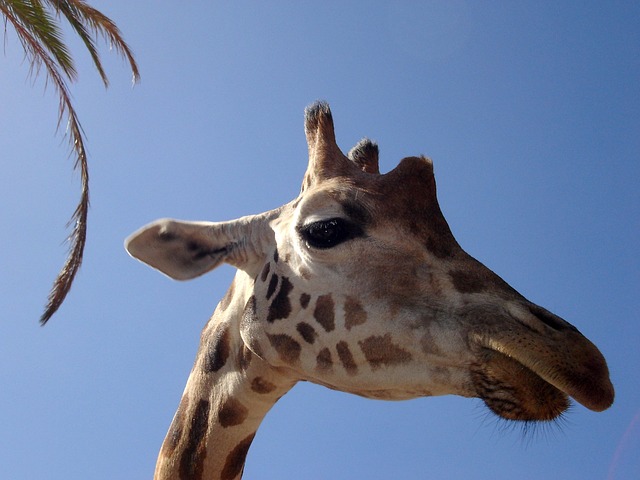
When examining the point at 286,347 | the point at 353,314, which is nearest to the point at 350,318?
the point at 353,314

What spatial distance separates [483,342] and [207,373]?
189 centimetres

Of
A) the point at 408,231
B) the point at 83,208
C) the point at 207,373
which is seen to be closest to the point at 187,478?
the point at 207,373

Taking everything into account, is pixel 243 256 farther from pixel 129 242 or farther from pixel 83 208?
pixel 83 208

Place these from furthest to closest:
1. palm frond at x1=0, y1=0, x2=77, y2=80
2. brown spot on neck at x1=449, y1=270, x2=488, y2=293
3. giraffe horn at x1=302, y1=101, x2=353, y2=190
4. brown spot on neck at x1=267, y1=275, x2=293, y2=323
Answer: palm frond at x1=0, y1=0, x2=77, y2=80, giraffe horn at x1=302, y1=101, x2=353, y2=190, brown spot on neck at x1=267, y1=275, x2=293, y2=323, brown spot on neck at x1=449, y1=270, x2=488, y2=293

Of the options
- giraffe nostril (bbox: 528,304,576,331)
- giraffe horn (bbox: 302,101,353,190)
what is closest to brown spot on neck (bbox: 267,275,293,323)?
giraffe horn (bbox: 302,101,353,190)

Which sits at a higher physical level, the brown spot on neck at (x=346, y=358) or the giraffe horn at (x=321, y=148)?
the giraffe horn at (x=321, y=148)

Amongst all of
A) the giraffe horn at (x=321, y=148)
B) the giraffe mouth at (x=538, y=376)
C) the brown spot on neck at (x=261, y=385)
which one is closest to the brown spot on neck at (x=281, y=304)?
the brown spot on neck at (x=261, y=385)

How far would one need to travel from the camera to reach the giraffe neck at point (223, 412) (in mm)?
3922

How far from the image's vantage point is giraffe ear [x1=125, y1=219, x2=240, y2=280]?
412 cm

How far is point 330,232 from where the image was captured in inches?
144

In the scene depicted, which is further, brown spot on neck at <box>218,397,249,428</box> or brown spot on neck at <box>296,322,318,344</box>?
brown spot on neck at <box>218,397,249,428</box>

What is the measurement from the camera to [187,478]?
3.91 metres

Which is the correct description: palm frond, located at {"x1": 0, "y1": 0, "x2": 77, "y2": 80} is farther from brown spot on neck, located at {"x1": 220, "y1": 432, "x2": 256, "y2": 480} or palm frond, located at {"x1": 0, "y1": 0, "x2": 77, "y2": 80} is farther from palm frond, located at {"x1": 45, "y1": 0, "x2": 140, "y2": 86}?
brown spot on neck, located at {"x1": 220, "y1": 432, "x2": 256, "y2": 480}

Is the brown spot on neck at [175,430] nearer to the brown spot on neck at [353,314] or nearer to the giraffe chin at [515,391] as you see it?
the brown spot on neck at [353,314]
